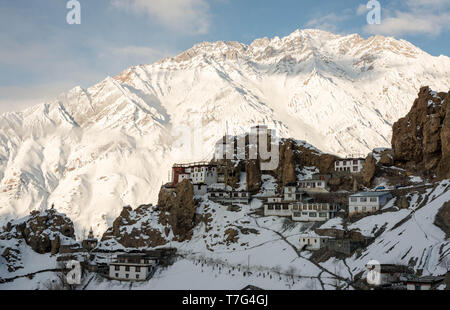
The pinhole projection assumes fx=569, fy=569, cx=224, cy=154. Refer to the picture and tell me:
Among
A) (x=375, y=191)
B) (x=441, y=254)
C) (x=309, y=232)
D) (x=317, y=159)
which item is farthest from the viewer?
(x=317, y=159)

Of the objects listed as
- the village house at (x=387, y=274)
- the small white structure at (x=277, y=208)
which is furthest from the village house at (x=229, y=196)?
the village house at (x=387, y=274)

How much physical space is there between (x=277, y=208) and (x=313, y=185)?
42.1 feet

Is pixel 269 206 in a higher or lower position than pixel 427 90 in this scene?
lower

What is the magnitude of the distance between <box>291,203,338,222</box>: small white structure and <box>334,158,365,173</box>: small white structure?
21083mm

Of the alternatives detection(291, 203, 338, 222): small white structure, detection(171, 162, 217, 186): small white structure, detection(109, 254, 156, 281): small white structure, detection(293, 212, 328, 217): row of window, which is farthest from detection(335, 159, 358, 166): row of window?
detection(109, 254, 156, 281): small white structure

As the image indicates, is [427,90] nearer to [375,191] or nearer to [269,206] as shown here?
[375,191]

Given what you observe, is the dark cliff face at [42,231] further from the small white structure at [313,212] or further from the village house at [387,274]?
the village house at [387,274]

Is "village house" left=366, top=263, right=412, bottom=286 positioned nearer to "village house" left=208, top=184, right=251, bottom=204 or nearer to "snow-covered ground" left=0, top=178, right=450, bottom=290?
"snow-covered ground" left=0, top=178, right=450, bottom=290

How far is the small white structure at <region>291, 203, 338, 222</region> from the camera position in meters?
121

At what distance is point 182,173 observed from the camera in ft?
512

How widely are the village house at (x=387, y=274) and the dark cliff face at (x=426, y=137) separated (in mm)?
39239

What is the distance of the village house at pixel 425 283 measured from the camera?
245 feet
